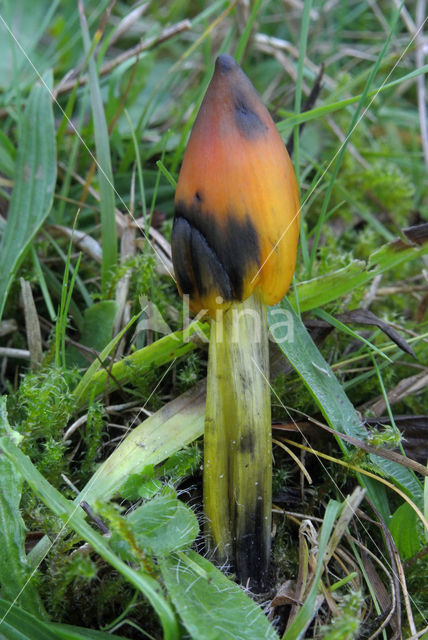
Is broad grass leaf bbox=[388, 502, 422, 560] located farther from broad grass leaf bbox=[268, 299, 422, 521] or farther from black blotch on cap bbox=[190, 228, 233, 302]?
black blotch on cap bbox=[190, 228, 233, 302]

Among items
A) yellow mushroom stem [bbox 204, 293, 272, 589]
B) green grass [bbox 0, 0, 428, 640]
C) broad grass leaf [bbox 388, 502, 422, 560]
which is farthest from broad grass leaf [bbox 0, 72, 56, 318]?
broad grass leaf [bbox 388, 502, 422, 560]

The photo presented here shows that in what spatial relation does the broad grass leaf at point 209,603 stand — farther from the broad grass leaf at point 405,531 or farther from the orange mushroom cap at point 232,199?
the orange mushroom cap at point 232,199

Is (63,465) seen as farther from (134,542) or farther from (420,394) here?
(420,394)

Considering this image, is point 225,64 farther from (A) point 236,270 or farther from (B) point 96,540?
(B) point 96,540

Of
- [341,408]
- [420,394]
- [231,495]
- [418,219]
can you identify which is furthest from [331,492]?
[418,219]

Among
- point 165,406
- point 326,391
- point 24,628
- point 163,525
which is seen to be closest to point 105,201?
point 165,406

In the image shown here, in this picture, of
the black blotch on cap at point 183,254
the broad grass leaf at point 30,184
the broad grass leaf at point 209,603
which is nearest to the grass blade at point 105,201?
the broad grass leaf at point 30,184
